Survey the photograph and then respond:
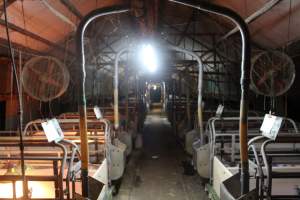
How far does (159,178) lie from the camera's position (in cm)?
544

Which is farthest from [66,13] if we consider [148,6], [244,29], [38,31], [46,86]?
[244,29]

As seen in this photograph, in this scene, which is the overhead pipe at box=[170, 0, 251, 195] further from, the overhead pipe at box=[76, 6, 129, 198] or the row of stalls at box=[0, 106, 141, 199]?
the row of stalls at box=[0, 106, 141, 199]

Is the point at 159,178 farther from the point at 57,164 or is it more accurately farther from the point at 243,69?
the point at 243,69

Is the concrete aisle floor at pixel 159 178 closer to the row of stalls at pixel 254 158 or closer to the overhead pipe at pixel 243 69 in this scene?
the row of stalls at pixel 254 158

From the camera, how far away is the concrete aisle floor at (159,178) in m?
4.62

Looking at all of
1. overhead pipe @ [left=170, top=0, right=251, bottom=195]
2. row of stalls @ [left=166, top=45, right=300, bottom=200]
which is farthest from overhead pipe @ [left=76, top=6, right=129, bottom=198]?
row of stalls @ [left=166, top=45, right=300, bottom=200]

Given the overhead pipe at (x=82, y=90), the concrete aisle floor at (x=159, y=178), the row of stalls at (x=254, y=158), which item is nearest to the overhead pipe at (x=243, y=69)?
the row of stalls at (x=254, y=158)

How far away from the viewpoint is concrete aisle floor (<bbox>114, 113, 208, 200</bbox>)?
462 cm

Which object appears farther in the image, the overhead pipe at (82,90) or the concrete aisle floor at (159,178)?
the concrete aisle floor at (159,178)

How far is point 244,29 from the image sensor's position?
2242 millimetres

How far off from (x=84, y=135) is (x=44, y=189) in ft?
4.54

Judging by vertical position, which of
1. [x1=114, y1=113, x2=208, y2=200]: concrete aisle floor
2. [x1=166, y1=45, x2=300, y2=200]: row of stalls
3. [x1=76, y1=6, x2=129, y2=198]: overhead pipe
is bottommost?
[x1=114, y1=113, x2=208, y2=200]: concrete aisle floor

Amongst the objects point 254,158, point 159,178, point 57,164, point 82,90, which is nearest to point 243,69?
point 82,90

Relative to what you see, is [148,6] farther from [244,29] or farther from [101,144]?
→ [101,144]
